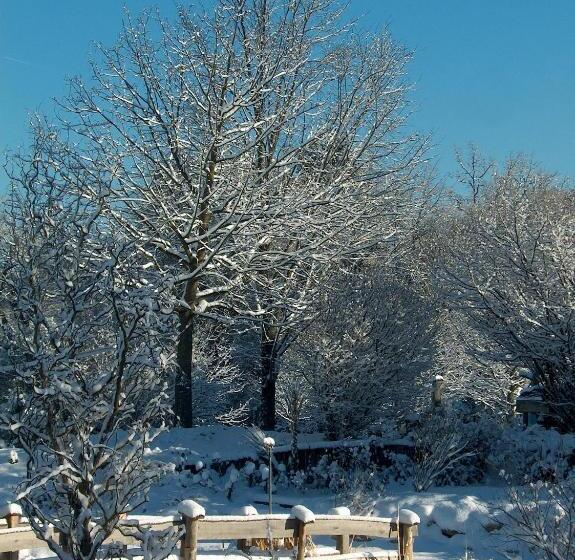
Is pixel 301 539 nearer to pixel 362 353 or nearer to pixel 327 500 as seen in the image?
pixel 327 500

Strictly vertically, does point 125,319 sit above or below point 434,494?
above

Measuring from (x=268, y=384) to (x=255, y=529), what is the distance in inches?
497

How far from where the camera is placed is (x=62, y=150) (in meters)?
16.3

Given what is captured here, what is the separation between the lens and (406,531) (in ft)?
26.2

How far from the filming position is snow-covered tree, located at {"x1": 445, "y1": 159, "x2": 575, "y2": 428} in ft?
46.6

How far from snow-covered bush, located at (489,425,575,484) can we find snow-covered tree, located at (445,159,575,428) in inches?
51.6

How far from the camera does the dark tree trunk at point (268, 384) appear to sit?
19250 mm

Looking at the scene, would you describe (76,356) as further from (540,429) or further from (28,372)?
(540,429)

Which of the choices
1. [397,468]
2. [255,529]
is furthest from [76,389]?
[397,468]

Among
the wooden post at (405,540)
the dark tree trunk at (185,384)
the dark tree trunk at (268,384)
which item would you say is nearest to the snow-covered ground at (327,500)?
the wooden post at (405,540)

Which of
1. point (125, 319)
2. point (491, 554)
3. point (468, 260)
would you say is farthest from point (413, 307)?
point (125, 319)

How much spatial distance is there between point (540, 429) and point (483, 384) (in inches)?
478

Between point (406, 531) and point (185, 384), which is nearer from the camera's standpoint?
point (406, 531)

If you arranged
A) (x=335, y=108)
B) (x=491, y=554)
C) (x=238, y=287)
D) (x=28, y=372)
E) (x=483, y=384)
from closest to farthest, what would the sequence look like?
1. (x=28, y=372)
2. (x=491, y=554)
3. (x=238, y=287)
4. (x=335, y=108)
5. (x=483, y=384)
